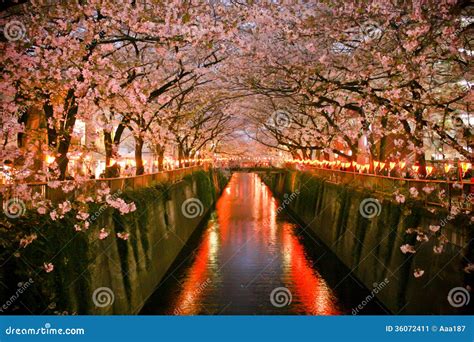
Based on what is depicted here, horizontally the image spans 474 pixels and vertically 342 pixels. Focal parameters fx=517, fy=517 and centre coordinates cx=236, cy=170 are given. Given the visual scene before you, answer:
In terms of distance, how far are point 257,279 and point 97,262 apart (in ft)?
27.2

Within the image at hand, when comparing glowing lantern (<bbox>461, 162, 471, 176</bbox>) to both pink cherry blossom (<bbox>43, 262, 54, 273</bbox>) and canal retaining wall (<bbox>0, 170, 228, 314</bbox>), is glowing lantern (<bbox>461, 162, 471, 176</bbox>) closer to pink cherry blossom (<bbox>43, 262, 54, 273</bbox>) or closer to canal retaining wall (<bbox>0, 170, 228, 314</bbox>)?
canal retaining wall (<bbox>0, 170, 228, 314</bbox>)

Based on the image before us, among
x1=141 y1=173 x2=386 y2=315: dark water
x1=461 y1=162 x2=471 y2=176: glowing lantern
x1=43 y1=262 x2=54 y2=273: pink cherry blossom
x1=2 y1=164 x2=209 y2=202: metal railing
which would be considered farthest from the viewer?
x1=461 y1=162 x2=471 y2=176: glowing lantern

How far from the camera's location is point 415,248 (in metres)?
12.0

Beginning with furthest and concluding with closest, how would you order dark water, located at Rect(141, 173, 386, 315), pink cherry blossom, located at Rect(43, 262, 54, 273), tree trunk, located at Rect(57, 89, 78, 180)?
dark water, located at Rect(141, 173, 386, 315) < tree trunk, located at Rect(57, 89, 78, 180) < pink cherry blossom, located at Rect(43, 262, 54, 273)

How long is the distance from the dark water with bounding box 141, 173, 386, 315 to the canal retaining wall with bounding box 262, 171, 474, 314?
0.84 m

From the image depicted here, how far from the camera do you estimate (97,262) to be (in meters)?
10.6

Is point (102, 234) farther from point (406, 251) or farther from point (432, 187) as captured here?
point (432, 187)

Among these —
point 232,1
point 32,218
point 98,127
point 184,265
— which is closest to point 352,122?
point 184,265

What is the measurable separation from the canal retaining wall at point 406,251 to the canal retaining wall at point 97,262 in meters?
6.42

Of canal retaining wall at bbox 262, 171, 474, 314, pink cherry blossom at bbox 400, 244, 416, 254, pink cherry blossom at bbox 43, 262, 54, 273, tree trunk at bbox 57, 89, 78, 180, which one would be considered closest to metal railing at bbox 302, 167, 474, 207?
canal retaining wall at bbox 262, 171, 474, 314

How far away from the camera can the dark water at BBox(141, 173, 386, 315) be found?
14.9 m

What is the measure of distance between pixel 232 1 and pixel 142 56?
225 inches

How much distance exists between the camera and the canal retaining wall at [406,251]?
9766mm

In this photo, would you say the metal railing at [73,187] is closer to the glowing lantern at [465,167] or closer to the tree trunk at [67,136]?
the tree trunk at [67,136]
